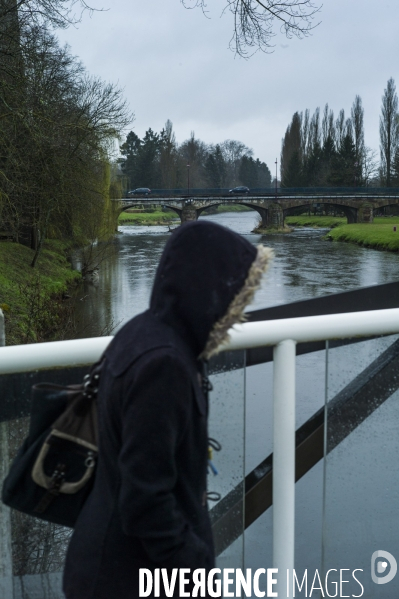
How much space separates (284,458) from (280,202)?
55310 mm

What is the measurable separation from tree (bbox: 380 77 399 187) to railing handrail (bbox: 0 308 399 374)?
2536 inches

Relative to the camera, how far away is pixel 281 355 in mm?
1640

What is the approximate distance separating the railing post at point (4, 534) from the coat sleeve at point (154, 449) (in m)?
0.55

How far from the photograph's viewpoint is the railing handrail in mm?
1543

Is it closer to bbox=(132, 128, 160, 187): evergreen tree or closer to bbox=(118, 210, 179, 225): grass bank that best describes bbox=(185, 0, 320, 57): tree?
bbox=(118, 210, 179, 225): grass bank

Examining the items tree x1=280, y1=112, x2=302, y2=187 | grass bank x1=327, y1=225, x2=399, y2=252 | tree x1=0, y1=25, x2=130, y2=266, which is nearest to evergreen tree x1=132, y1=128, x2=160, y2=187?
tree x1=280, y1=112, x2=302, y2=187

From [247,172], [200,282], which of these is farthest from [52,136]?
[247,172]

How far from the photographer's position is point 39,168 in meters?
13.7

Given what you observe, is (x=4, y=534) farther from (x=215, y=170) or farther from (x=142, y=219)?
(x=215, y=170)

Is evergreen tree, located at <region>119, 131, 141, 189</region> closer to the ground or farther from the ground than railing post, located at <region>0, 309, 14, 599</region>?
Answer: farther from the ground

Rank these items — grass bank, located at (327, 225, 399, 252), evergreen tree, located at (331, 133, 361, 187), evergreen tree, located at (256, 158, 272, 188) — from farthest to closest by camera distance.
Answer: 1. evergreen tree, located at (256, 158, 272, 188)
2. evergreen tree, located at (331, 133, 361, 187)
3. grass bank, located at (327, 225, 399, 252)

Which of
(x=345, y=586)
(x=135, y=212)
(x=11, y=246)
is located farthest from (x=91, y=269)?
(x=135, y=212)

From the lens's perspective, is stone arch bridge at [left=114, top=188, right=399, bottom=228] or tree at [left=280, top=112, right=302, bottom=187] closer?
stone arch bridge at [left=114, top=188, right=399, bottom=228]

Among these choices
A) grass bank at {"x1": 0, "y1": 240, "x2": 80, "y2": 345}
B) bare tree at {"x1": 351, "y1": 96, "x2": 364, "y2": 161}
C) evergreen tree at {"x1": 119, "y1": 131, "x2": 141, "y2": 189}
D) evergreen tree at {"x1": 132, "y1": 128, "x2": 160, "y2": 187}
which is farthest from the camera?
evergreen tree at {"x1": 119, "y1": 131, "x2": 141, "y2": 189}
